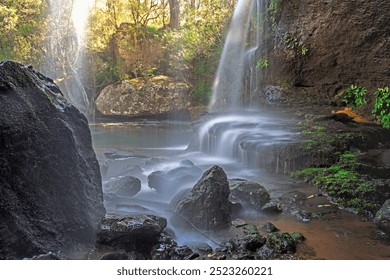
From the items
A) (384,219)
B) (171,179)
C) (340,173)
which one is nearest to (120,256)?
(384,219)

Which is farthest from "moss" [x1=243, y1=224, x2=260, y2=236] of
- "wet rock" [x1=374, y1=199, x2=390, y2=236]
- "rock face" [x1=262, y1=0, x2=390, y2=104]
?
"rock face" [x1=262, y1=0, x2=390, y2=104]

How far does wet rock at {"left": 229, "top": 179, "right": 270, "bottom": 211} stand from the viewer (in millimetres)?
5250

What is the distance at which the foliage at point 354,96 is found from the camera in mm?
10617

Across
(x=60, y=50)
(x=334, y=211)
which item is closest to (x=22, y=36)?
(x=60, y=50)

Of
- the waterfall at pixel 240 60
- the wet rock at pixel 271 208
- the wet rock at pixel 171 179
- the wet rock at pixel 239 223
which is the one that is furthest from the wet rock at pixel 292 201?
the waterfall at pixel 240 60

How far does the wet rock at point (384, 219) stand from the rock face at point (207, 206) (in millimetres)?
1895

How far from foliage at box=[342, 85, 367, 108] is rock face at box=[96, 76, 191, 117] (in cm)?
874

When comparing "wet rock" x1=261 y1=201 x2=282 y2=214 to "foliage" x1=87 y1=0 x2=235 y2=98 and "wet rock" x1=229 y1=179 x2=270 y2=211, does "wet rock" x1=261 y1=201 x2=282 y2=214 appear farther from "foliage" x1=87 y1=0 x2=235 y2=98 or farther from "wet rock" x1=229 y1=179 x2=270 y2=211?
"foliage" x1=87 y1=0 x2=235 y2=98

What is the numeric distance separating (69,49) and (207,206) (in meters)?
17.6

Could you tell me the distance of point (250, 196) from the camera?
5371mm

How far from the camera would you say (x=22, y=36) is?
17.3 meters

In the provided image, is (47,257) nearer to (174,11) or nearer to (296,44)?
(296,44)
